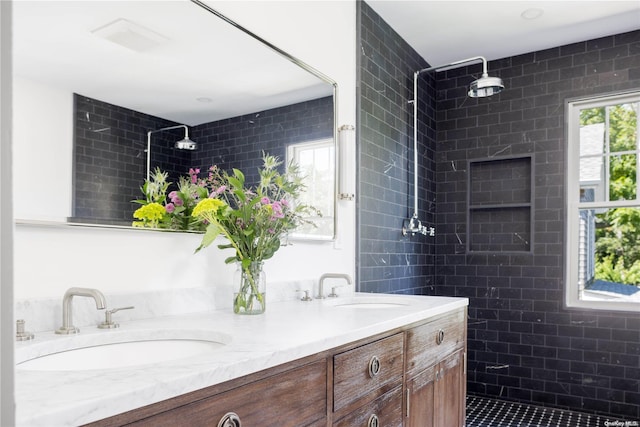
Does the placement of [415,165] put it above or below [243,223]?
above

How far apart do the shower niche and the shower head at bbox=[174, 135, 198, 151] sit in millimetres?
2849

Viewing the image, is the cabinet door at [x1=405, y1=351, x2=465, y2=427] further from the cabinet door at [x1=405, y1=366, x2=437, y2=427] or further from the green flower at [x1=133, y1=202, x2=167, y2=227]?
the green flower at [x1=133, y1=202, x2=167, y2=227]

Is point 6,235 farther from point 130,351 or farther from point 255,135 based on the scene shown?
point 255,135

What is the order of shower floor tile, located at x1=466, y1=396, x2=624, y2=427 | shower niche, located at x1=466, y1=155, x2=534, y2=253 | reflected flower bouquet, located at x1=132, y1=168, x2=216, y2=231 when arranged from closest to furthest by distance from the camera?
reflected flower bouquet, located at x1=132, y1=168, x2=216, y2=231, shower floor tile, located at x1=466, y1=396, x2=624, y2=427, shower niche, located at x1=466, y1=155, x2=534, y2=253

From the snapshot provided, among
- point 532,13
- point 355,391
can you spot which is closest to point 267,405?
point 355,391

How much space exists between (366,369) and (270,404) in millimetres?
510

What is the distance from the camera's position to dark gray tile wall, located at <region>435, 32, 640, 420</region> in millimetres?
3549

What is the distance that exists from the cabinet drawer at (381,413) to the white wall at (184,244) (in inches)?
28.7

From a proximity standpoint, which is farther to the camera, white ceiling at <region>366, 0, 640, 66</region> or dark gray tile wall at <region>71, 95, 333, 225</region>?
white ceiling at <region>366, 0, 640, 66</region>

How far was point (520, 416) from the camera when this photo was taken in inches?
139

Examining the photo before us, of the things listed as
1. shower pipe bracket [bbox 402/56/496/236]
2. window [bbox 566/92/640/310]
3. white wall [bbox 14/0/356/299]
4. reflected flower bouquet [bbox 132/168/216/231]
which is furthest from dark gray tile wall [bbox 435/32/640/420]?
reflected flower bouquet [bbox 132/168/216/231]

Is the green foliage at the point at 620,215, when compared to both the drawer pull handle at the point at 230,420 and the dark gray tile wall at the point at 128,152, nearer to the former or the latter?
the dark gray tile wall at the point at 128,152

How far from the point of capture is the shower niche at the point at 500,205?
12.8 ft

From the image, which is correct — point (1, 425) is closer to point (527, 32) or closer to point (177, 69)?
point (177, 69)
